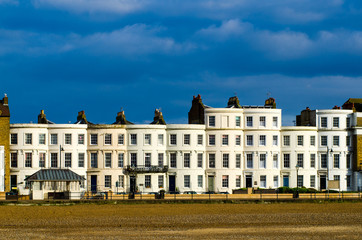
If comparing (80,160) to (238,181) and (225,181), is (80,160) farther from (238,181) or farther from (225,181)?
(238,181)

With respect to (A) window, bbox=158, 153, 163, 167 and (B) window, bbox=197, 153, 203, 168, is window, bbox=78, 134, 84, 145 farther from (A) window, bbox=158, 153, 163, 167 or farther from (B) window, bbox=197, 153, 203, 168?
(B) window, bbox=197, 153, 203, 168

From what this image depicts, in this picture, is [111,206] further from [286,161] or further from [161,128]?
[286,161]

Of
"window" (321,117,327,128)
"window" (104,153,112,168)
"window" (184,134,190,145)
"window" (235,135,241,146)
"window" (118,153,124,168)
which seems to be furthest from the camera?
"window" (321,117,327,128)

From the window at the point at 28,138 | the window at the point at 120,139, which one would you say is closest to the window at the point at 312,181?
the window at the point at 120,139

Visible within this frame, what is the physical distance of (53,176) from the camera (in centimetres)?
7000

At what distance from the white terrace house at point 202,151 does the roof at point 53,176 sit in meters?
7.60

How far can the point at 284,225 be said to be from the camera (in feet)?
160

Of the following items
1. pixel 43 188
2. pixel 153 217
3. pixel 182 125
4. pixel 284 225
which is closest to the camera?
pixel 284 225

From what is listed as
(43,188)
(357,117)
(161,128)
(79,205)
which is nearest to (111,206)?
(79,205)

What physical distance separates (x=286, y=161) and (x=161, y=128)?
14091 mm

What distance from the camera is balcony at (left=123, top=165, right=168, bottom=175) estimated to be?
80.9 meters

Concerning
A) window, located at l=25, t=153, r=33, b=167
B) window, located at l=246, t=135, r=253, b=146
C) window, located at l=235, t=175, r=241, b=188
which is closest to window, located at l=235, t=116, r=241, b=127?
window, located at l=246, t=135, r=253, b=146

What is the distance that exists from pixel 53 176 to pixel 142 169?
13.3 metres

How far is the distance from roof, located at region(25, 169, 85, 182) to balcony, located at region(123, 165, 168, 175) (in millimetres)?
10861
